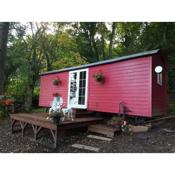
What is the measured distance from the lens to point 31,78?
12.4m

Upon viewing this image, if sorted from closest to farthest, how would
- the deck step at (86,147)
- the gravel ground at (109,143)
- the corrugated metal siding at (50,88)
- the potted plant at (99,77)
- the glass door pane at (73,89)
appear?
1. the gravel ground at (109,143)
2. the deck step at (86,147)
3. the potted plant at (99,77)
4. the glass door pane at (73,89)
5. the corrugated metal siding at (50,88)

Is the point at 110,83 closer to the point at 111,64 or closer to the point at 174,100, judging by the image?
the point at 111,64

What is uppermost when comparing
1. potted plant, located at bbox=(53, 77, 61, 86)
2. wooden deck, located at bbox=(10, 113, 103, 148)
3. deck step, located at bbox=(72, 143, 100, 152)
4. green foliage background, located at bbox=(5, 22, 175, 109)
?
green foliage background, located at bbox=(5, 22, 175, 109)

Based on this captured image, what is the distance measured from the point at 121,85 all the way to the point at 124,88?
0.17 meters

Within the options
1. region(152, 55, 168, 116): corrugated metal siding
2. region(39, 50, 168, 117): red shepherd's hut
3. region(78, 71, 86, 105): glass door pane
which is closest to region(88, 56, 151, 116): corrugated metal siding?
region(39, 50, 168, 117): red shepherd's hut

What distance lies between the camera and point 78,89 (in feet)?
25.5

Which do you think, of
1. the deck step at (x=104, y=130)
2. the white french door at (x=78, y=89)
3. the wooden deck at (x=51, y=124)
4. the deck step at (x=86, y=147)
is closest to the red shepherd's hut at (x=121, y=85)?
the white french door at (x=78, y=89)

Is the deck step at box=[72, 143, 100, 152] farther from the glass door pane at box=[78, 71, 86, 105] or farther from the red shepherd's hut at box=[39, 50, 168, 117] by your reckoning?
the glass door pane at box=[78, 71, 86, 105]

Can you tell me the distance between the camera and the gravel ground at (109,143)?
14.0 ft

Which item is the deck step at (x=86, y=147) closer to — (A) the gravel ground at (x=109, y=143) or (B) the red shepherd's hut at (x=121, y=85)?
(A) the gravel ground at (x=109, y=143)

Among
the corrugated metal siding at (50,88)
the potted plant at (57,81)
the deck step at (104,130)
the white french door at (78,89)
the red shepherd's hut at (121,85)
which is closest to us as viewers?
the deck step at (104,130)

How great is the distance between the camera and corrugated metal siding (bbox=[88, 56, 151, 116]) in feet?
18.1

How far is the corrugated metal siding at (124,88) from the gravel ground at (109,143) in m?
0.81

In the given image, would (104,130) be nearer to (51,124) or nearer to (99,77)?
(51,124)
